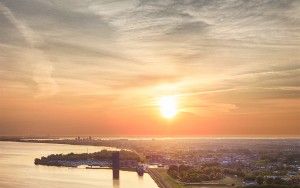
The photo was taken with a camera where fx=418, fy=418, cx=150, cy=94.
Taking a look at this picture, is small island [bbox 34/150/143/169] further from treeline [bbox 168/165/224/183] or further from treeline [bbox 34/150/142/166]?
treeline [bbox 168/165/224/183]

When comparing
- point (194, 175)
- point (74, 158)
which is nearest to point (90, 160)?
point (74, 158)

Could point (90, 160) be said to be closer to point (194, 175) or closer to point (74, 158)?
point (74, 158)

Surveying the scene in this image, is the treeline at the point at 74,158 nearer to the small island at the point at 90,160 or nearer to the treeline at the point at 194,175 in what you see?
the small island at the point at 90,160

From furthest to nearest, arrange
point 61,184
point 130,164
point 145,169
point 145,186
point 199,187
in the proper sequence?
point 130,164, point 145,169, point 61,184, point 145,186, point 199,187

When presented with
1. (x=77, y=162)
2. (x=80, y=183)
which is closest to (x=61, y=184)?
(x=80, y=183)

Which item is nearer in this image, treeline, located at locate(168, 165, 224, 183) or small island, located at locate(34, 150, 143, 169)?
treeline, located at locate(168, 165, 224, 183)

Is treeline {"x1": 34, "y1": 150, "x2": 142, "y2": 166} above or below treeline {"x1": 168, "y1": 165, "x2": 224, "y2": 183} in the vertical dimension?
above

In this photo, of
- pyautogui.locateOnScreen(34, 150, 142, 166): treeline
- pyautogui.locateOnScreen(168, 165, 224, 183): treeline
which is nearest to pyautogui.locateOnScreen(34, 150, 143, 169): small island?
pyautogui.locateOnScreen(34, 150, 142, 166): treeline

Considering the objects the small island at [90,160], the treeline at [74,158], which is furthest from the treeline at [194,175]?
the treeline at [74,158]

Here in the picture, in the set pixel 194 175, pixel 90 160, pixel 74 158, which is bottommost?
pixel 194 175

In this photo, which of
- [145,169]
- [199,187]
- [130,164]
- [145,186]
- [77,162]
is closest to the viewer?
[199,187]

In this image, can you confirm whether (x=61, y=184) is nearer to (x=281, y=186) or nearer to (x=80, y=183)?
(x=80, y=183)
